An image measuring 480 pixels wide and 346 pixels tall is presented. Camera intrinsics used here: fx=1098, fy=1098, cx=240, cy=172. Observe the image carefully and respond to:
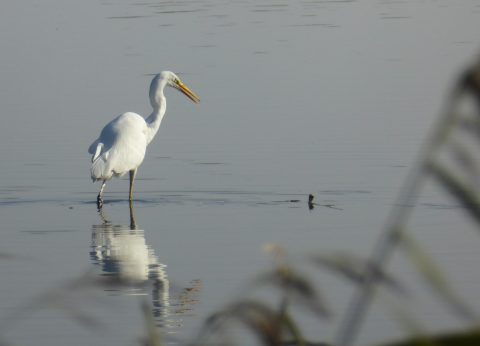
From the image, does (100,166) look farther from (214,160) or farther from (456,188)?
(456,188)

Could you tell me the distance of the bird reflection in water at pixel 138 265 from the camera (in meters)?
6.87

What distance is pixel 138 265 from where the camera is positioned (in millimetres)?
8195

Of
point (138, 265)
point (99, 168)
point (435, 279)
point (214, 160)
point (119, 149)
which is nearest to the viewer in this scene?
point (435, 279)

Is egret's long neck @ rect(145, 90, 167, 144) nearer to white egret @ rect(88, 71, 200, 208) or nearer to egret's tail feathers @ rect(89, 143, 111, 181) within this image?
white egret @ rect(88, 71, 200, 208)

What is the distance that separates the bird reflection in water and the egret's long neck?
5.19 feet

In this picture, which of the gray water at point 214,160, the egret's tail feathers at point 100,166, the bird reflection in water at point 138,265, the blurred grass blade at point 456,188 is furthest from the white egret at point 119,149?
the blurred grass blade at point 456,188

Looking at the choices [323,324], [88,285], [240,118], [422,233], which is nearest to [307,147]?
[240,118]

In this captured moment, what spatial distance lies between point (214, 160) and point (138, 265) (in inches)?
151

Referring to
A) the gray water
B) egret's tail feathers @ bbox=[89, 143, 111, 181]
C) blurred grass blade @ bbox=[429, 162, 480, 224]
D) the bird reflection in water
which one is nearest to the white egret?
egret's tail feathers @ bbox=[89, 143, 111, 181]

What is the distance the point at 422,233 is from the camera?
8617mm

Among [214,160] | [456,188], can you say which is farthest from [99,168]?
[456,188]

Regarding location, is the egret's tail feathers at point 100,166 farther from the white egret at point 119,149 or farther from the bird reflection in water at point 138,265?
the bird reflection in water at point 138,265

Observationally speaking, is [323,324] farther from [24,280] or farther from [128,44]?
[128,44]

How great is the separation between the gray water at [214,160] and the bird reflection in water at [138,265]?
0.08 ft
